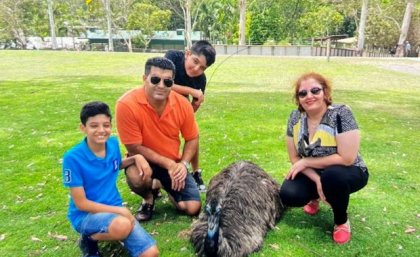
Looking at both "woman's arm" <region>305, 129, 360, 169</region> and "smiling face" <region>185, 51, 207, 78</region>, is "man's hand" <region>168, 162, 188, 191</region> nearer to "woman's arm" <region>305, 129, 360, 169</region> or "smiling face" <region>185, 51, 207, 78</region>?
"smiling face" <region>185, 51, 207, 78</region>

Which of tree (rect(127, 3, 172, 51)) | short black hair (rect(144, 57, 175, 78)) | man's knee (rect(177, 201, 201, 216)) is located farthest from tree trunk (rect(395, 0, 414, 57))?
short black hair (rect(144, 57, 175, 78))

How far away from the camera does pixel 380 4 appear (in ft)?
159

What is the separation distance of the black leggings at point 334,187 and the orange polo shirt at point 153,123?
1202mm

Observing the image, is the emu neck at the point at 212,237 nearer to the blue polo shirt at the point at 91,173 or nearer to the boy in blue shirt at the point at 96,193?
the boy in blue shirt at the point at 96,193

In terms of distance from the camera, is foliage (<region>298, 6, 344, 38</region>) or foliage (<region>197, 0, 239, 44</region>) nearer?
foliage (<region>298, 6, 344, 38</region>)

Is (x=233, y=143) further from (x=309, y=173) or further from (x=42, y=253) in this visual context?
(x=42, y=253)

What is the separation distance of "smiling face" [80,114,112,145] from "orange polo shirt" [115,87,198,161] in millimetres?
738

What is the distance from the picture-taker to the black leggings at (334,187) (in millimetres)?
4047

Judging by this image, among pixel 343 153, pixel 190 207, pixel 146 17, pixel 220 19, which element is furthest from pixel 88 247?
pixel 220 19

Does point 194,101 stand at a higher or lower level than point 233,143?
higher

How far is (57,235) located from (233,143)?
4066mm

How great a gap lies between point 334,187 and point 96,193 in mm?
2095

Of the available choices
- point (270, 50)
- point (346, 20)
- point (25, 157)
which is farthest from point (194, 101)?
point (346, 20)

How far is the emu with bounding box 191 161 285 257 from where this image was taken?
357 centimetres
